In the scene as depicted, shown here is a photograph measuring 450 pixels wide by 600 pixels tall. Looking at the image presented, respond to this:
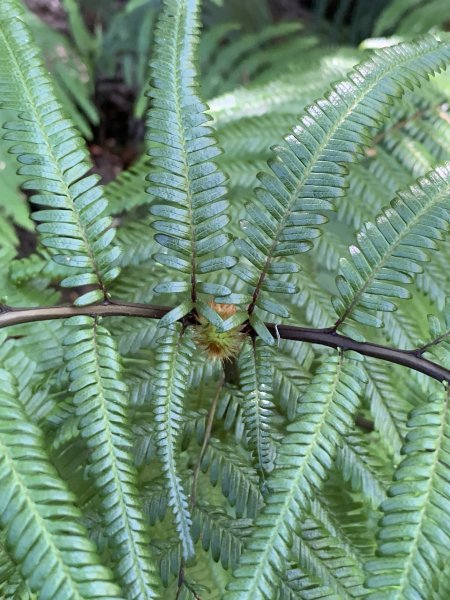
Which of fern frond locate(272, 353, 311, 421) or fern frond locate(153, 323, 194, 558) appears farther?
fern frond locate(272, 353, 311, 421)

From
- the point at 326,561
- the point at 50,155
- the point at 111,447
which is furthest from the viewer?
the point at 326,561

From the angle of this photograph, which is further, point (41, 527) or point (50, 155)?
point (50, 155)

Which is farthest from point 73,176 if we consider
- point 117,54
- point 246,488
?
point 117,54

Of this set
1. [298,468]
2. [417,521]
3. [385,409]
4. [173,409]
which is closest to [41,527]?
[173,409]

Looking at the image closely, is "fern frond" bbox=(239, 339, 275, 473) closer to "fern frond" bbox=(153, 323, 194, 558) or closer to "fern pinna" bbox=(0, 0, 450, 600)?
"fern pinna" bbox=(0, 0, 450, 600)

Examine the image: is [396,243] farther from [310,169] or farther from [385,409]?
[385,409]

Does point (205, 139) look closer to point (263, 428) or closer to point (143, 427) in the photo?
point (263, 428)

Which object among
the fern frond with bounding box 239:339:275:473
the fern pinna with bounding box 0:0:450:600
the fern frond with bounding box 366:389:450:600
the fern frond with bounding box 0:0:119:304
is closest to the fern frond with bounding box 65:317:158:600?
the fern pinna with bounding box 0:0:450:600
